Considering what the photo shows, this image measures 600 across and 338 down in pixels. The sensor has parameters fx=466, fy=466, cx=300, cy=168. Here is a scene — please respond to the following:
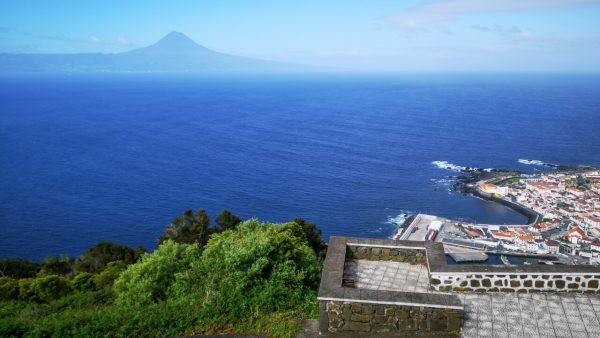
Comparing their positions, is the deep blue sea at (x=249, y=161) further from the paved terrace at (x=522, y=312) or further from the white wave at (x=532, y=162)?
the paved terrace at (x=522, y=312)

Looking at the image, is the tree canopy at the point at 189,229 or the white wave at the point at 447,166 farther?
the white wave at the point at 447,166

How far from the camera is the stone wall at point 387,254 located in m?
10.1

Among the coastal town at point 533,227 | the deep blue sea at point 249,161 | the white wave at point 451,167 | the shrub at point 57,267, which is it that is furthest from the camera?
the white wave at point 451,167

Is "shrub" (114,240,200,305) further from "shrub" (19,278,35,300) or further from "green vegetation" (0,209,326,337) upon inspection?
"shrub" (19,278,35,300)

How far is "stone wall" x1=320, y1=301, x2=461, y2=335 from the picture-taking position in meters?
7.25

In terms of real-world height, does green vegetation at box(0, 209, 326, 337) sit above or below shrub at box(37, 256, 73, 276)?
above

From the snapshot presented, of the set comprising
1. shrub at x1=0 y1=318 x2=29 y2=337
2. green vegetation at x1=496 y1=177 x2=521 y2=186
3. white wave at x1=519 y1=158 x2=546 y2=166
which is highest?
shrub at x1=0 y1=318 x2=29 y2=337

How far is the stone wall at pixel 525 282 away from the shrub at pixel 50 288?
1408 centimetres

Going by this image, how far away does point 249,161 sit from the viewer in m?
72.6

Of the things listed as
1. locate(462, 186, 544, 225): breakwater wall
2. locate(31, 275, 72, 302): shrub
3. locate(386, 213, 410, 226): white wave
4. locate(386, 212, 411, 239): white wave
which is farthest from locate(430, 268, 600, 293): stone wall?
locate(462, 186, 544, 225): breakwater wall

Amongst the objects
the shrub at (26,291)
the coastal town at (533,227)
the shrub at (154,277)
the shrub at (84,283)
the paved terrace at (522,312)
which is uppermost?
the paved terrace at (522,312)

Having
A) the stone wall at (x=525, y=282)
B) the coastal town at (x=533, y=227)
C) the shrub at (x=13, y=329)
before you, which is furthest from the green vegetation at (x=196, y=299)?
the coastal town at (x=533, y=227)

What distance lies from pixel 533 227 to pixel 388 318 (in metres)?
47.3

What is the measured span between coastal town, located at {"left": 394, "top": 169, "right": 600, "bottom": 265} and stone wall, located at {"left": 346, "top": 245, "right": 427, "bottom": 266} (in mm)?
33387
